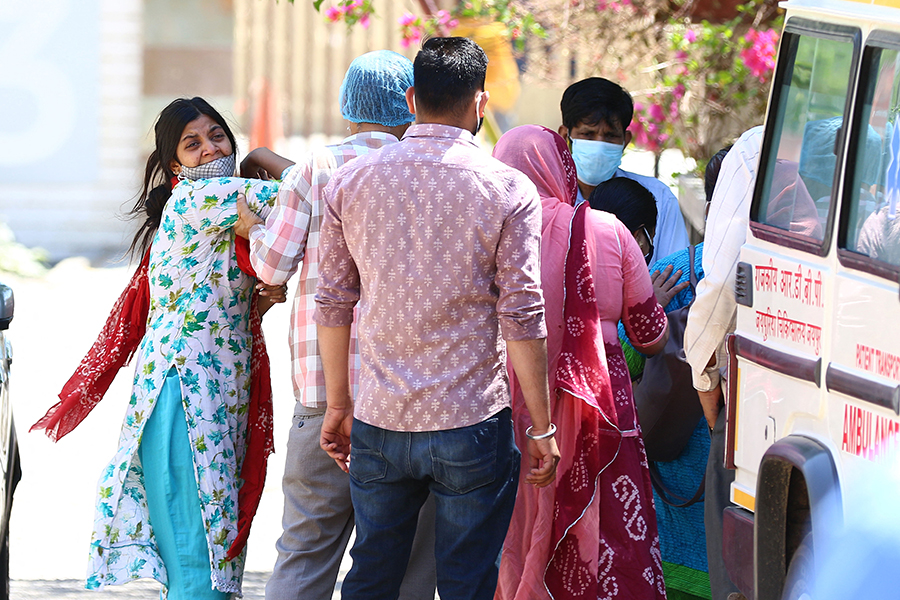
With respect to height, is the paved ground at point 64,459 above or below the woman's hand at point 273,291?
below

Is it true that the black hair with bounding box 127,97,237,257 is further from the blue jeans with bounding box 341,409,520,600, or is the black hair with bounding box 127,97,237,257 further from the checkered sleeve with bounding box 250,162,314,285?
the blue jeans with bounding box 341,409,520,600

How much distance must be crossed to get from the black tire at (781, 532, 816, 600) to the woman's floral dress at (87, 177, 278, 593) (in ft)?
6.02

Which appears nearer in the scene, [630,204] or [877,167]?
[877,167]

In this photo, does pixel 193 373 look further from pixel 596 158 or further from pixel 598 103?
pixel 598 103

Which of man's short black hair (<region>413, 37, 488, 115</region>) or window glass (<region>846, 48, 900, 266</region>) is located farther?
man's short black hair (<region>413, 37, 488, 115</region>)

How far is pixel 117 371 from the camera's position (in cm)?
413

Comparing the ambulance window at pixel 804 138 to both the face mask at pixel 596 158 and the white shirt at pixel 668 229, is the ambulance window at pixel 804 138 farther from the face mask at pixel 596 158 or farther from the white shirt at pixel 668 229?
the face mask at pixel 596 158

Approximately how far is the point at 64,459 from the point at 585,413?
4.02 metres

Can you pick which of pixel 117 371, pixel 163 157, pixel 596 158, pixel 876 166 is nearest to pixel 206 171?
pixel 163 157

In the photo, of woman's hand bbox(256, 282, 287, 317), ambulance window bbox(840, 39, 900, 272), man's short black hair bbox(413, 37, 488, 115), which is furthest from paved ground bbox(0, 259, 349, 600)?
ambulance window bbox(840, 39, 900, 272)

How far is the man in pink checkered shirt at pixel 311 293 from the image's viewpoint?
3.55 meters

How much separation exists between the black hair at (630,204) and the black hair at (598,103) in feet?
2.30

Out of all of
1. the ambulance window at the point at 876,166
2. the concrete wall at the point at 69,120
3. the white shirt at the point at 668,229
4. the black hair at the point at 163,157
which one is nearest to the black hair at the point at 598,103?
the white shirt at the point at 668,229

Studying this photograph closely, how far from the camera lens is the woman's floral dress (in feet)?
12.5
